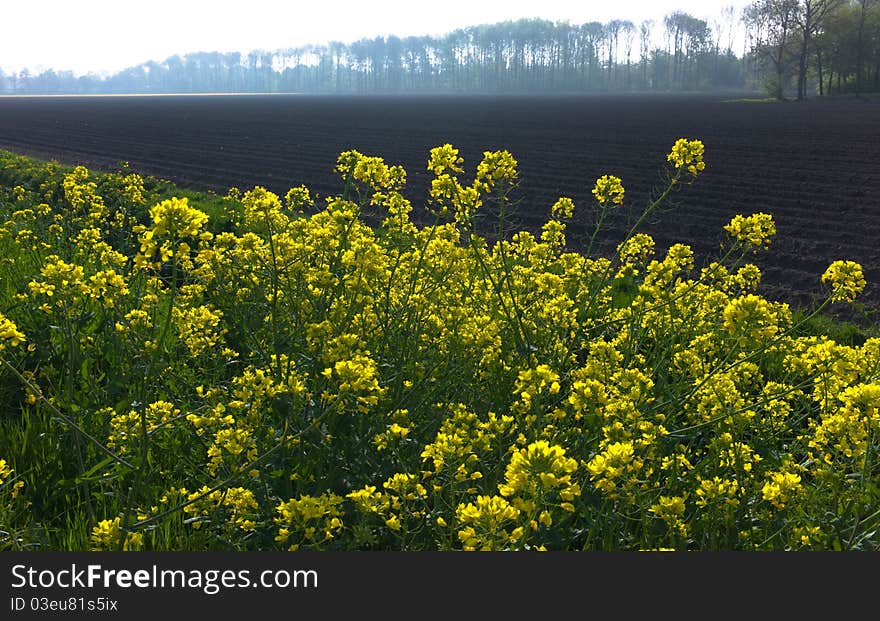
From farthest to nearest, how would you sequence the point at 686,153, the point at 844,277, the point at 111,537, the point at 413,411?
the point at 686,153 < the point at 844,277 < the point at 413,411 < the point at 111,537

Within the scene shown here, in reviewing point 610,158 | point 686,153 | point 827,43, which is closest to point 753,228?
point 686,153

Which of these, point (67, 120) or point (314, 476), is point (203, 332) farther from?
point (67, 120)

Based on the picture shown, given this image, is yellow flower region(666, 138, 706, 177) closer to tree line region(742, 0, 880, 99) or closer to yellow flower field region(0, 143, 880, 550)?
yellow flower field region(0, 143, 880, 550)

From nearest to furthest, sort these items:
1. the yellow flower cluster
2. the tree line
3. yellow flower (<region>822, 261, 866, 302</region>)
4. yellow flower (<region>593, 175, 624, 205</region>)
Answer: the yellow flower cluster, yellow flower (<region>822, 261, 866, 302</region>), yellow flower (<region>593, 175, 624, 205</region>), the tree line

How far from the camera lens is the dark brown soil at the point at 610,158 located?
46.7ft

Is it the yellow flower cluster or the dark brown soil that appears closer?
the yellow flower cluster

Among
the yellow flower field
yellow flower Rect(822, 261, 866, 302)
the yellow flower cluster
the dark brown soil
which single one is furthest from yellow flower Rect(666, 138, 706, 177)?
the yellow flower cluster

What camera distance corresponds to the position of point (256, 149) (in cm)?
3184

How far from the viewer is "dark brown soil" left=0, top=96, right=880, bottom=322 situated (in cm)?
1424

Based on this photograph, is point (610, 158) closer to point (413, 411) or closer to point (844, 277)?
point (844, 277)

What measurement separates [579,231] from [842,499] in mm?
11237

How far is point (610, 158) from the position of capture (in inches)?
1065

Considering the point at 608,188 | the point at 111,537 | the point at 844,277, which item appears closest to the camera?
the point at 111,537

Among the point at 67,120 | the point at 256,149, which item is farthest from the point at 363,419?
the point at 67,120
